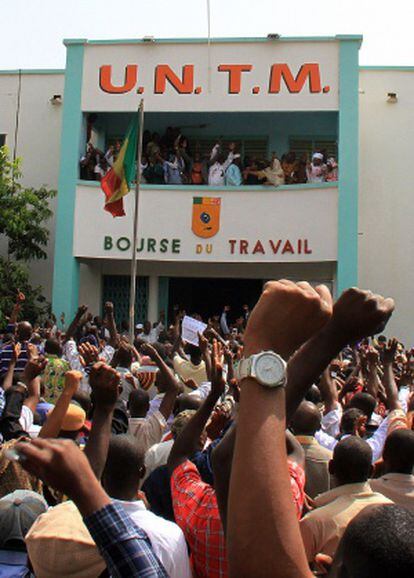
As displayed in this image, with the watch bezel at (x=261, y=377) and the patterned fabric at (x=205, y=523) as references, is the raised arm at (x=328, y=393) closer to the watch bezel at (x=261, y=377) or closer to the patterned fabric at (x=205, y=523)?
the patterned fabric at (x=205, y=523)

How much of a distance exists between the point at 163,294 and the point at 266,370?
598 inches

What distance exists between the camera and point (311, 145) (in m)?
16.7

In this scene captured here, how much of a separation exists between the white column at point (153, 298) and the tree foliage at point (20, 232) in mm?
2355

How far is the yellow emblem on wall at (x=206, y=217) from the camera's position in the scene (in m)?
15.1

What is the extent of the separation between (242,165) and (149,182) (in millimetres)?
2197

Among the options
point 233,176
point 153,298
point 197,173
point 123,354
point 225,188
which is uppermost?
point 197,173

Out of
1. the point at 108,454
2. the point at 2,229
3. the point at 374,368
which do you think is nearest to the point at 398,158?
the point at 2,229

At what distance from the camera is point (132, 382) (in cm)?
571

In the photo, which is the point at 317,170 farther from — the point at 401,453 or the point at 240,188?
the point at 401,453

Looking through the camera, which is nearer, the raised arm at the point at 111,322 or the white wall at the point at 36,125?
the raised arm at the point at 111,322

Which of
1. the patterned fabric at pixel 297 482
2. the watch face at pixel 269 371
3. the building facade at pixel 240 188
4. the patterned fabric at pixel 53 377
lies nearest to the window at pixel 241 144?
the building facade at pixel 240 188

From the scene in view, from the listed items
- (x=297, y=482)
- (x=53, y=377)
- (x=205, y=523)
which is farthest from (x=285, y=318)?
(x=53, y=377)

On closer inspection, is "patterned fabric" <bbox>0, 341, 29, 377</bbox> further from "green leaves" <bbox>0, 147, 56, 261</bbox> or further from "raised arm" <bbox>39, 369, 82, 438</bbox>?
"green leaves" <bbox>0, 147, 56, 261</bbox>

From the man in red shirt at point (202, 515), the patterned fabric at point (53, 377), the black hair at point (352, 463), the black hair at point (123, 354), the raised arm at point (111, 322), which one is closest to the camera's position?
the man in red shirt at point (202, 515)
